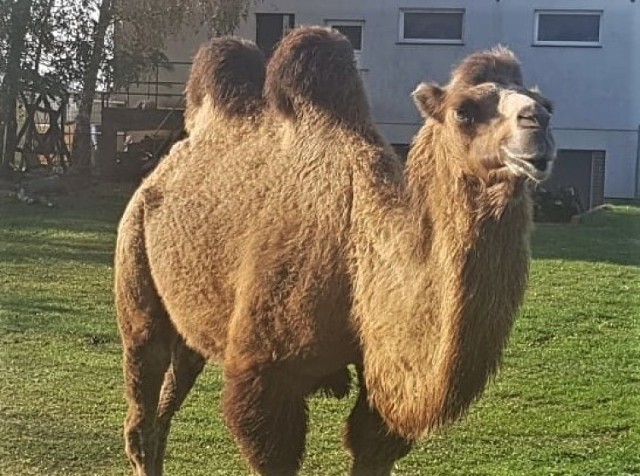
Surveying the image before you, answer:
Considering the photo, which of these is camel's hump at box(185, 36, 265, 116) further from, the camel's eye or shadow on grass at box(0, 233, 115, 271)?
shadow on grass at box(0, 233, 115, 271)

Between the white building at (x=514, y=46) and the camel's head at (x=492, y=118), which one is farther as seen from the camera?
the white building at (x=514, y=46)

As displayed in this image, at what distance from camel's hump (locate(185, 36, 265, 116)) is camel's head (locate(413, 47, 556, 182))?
1.25 metres

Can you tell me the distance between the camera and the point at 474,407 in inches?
222

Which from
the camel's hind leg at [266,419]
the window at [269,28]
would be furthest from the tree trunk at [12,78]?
the camel's hind leg at [266,419]

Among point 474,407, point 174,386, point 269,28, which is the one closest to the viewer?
point 174,386

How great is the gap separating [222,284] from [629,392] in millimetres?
3038

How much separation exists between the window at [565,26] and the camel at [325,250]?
1.65 m

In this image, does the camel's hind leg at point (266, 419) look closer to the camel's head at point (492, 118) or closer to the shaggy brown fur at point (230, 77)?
the camel's head at point (492, 118)

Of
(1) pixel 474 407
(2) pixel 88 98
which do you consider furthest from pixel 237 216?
(2) pixel 88 98

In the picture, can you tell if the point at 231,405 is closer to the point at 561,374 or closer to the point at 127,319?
the point at 127,319

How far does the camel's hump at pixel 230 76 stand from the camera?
397 centimetres

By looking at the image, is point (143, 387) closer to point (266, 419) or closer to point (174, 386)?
point (174, 386)

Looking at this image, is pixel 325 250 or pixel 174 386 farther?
pixel 174 386

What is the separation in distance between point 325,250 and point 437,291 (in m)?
0.45
